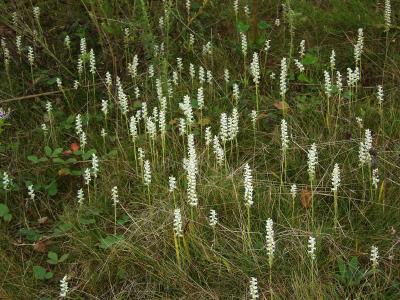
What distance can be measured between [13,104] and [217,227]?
1920 mm

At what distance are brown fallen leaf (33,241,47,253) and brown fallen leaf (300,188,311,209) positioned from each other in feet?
4.22

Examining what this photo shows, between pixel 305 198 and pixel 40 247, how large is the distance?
52.0 inches

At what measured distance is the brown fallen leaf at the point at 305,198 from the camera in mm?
2855

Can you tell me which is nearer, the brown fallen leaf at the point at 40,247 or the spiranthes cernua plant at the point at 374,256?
the spiranthes cernua plant at the point at 374,256

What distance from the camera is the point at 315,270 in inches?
99.2

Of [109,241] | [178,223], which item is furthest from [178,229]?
[109,241]

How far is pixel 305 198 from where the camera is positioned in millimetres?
2895

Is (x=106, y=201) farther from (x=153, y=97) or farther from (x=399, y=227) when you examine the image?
(x=399, y=227)

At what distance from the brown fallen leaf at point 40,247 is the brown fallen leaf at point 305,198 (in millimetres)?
1285

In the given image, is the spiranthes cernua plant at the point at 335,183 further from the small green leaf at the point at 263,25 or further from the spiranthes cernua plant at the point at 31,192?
the small green leaf at the point at 263,25

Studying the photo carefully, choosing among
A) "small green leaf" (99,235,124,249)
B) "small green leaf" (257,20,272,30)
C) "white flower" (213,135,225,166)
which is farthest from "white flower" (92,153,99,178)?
"small green leaf" (257,20,272,30)

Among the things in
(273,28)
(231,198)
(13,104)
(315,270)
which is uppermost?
(273,28)

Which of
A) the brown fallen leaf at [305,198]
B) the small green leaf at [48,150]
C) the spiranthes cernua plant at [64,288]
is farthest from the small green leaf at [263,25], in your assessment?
the spiranthes cernua plant at [64,288]

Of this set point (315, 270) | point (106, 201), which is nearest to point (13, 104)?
point (106, 201)
